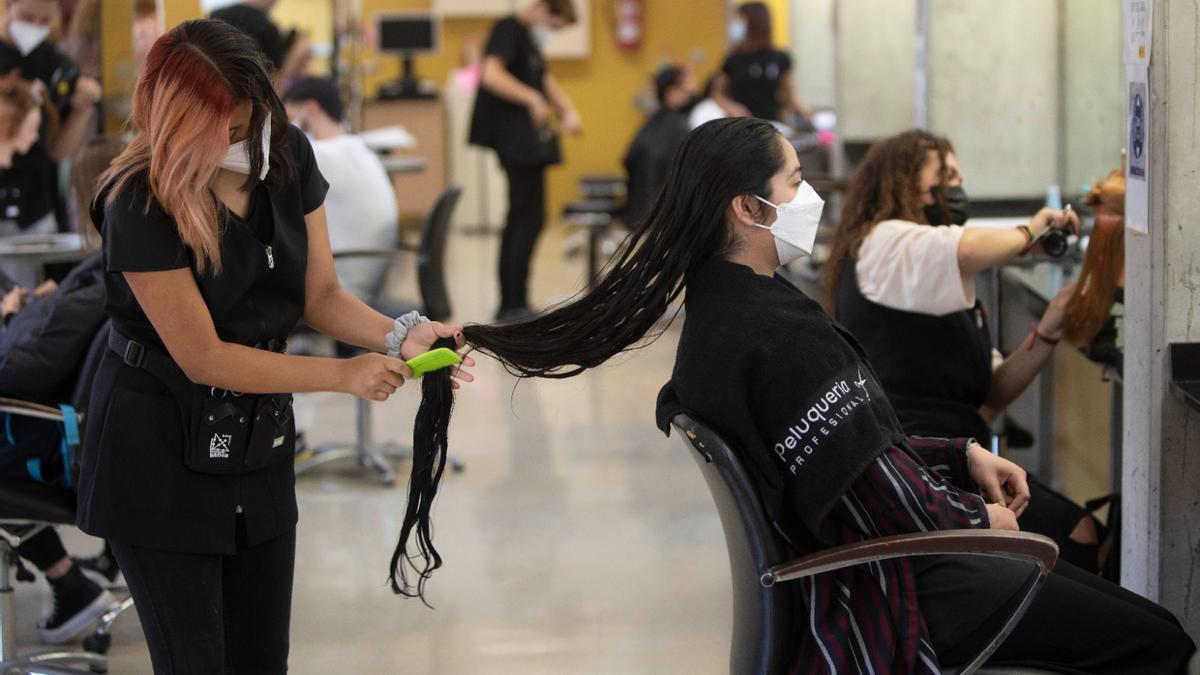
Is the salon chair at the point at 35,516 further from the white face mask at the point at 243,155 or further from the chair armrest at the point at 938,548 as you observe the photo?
the chair armrest at the point at 938,548

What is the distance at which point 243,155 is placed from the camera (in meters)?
2.01

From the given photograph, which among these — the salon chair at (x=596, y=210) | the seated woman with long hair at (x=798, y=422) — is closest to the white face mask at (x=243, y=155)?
the seated woman with long hair at (x=798, y=422)

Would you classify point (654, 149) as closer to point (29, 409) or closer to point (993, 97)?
point (993, 97)

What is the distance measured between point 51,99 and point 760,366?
12.0 feet

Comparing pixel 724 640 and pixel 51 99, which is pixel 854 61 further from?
pixel 724 640

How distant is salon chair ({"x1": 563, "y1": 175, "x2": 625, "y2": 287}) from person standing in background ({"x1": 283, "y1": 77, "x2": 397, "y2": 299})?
66.7 inches

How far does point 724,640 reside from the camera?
330 cm

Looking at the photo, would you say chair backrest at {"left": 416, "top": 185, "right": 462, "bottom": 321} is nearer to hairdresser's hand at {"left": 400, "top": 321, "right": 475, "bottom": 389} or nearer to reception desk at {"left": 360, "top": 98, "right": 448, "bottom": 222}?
hairdresser's hand at {"left": 400, "top": 321, "right": 475, "bottom": 389}

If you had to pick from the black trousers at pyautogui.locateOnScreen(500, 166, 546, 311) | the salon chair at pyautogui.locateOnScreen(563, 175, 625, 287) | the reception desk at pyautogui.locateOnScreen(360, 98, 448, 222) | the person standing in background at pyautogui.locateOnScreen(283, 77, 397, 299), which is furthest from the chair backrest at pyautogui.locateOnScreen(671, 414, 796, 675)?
the reception desk at pyautogui.locateOnScreen(360, 98, 448, 222)

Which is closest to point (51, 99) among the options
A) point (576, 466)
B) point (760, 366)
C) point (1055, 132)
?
point (576, 466)

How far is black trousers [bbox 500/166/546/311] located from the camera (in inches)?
275

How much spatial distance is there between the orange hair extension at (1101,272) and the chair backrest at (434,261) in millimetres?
2343

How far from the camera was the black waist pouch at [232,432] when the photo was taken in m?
2.01

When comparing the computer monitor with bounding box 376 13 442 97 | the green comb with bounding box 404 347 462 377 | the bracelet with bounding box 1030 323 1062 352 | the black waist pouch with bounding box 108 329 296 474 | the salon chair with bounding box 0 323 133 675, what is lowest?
A: the salon chair with bounding box 0 323 133 675
